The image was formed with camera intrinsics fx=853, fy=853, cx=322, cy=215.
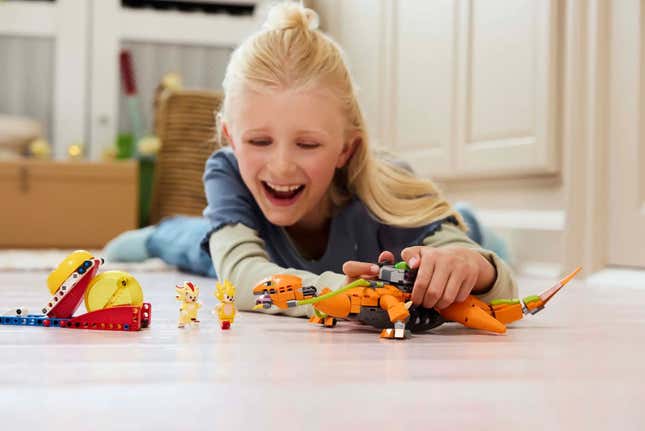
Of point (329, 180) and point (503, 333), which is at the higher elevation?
point (329, 180)

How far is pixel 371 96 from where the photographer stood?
2846 millimetres

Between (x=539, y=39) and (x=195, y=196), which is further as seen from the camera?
(x=195, y=196)

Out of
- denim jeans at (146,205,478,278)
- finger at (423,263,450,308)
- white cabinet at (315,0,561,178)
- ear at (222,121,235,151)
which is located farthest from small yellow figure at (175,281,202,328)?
white cabinet at (315,0,561,178)

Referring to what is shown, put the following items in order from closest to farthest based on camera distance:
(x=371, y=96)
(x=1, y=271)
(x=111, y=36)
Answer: (x=1, y=271) < (x=371, y=96) < (x=111, y=36)

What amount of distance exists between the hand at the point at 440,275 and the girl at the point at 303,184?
0.11ft

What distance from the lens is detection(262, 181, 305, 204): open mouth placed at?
1.14 meters

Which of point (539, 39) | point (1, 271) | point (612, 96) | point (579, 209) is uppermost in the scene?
point (539, 39)

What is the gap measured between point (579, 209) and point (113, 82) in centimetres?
240

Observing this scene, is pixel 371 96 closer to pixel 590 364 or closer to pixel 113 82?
pixel 113 82

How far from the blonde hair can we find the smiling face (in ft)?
0.07

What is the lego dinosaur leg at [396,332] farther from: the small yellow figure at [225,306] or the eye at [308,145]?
the eye at [308,145]

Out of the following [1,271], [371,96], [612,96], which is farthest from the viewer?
[371,96]

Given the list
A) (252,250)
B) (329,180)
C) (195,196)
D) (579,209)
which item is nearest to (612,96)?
(579,209)

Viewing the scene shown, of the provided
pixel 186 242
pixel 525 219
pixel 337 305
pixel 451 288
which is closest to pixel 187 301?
pixel 337 305
